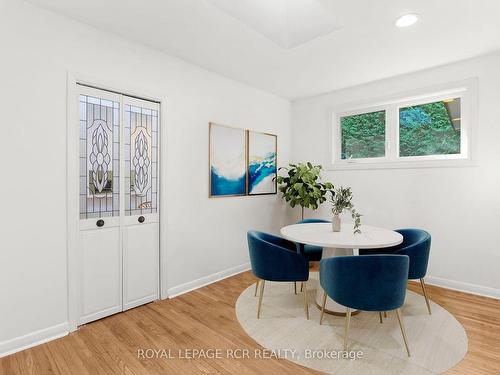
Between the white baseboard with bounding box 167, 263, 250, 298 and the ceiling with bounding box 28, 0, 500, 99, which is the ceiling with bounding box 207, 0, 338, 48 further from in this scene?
the white baseboard with bounding box 167, 263, 250, 298

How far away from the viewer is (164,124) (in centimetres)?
304

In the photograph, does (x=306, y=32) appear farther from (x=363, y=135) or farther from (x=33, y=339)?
(x=33, y=339)

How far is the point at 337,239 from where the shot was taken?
2.43 meters

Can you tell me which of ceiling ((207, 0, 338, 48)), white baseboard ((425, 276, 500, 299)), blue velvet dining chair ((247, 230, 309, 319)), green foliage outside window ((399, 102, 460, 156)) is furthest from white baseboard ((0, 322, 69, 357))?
green foliage outside window ((399, 102, 460, 156))

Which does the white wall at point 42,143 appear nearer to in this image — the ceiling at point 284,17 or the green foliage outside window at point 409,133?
the ceiling at point 284,17

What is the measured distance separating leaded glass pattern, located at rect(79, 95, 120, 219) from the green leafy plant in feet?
7.86

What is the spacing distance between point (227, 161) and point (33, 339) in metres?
2.59

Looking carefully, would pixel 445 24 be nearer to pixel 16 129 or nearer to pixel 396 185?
pixel 396 185

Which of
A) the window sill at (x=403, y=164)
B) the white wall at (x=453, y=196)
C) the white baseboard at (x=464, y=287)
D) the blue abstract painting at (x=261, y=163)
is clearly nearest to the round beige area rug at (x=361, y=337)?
the white baseboard at (x=464, y=287)

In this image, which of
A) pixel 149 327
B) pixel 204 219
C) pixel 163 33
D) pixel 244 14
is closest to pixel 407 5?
pixel 244 14

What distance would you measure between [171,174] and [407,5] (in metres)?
2.62

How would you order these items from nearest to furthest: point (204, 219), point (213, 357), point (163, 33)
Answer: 1. point (213, 357)
2. point (163, 33)
3. point (204, 219)

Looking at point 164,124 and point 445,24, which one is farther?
point 164,124

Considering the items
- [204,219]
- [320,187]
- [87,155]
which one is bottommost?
[204,219]
